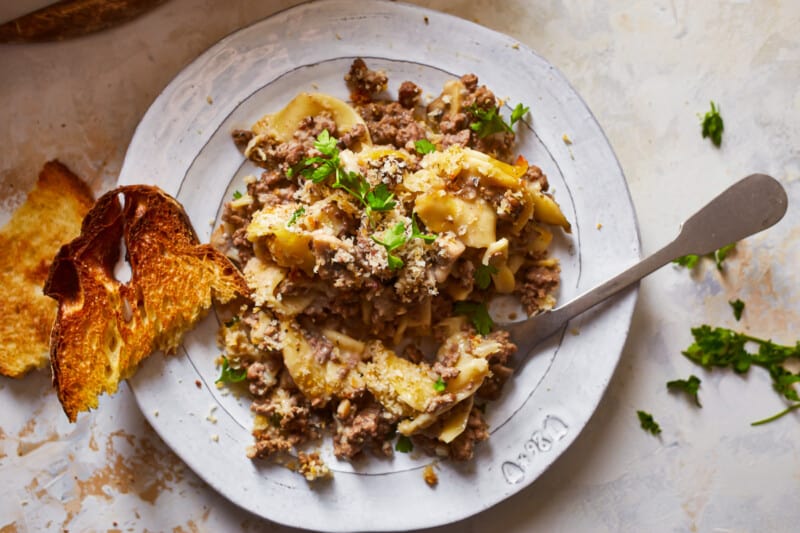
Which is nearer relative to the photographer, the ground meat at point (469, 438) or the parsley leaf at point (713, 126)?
the ground meat at point (469, 438)

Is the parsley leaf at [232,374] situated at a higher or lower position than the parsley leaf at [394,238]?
higher

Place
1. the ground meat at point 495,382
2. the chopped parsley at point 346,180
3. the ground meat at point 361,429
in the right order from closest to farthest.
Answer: the chopped parsley at point 346,180 → the ground meat at point 361,429 → the ground meat at point 495,382

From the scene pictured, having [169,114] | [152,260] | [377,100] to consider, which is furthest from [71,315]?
[377,100]

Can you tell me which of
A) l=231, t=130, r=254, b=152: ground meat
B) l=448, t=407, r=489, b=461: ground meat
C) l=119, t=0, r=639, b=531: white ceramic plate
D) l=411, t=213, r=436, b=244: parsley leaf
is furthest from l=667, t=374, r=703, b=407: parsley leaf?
l=231, t=130, r=254, b=152: ground meat

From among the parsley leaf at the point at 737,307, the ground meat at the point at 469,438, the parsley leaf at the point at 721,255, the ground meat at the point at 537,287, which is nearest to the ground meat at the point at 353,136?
the ground meat at the point at 537,287

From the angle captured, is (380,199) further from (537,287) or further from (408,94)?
(537,287)

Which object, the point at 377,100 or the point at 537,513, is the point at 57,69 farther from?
the point at 537,513

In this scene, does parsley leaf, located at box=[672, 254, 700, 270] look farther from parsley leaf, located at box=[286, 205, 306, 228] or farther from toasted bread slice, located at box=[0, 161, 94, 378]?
toasted bread slice, located at box=[0, 161, 94, 378]

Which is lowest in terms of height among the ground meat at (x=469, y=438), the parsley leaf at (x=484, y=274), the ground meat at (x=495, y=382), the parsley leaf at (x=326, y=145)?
the ground meat at (x=469, y=438)

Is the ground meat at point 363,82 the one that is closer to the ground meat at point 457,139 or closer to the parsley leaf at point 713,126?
the ground meat at point 457,139
